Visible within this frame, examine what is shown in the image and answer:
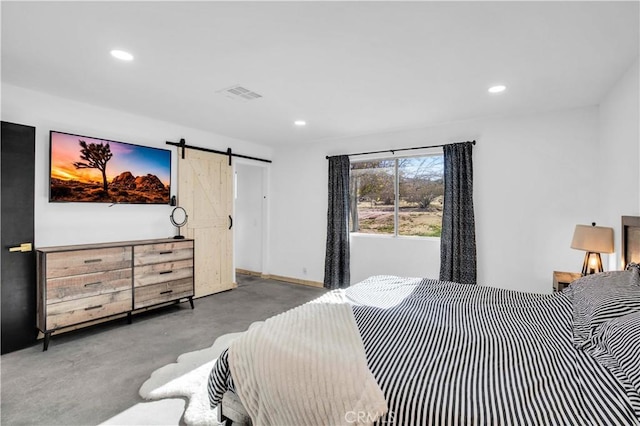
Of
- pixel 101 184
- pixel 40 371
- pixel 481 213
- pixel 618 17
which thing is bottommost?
pixel 40 371

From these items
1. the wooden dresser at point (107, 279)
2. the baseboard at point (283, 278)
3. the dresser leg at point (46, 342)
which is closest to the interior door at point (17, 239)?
the wooden dresser at point (107, 279)

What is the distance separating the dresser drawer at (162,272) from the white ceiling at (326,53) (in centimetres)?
189

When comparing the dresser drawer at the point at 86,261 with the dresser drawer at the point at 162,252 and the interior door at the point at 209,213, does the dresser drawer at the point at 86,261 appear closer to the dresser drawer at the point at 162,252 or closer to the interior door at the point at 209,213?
the dresser drawer at the point at 162,252

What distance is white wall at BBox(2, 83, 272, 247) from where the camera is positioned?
10.1 ft

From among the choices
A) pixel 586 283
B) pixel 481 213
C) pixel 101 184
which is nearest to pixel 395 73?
pixel 586 283

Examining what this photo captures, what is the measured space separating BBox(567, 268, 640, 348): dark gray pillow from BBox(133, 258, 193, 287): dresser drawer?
3897mm

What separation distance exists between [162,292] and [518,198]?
455 cm

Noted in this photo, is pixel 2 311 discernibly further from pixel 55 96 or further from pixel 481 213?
pixel 481 213

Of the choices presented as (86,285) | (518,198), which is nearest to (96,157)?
(86,285)

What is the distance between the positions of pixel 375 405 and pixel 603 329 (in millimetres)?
1179

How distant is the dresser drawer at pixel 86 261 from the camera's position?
113 inches

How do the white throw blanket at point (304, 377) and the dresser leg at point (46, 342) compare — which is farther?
the dresser leg at point (46, 342)

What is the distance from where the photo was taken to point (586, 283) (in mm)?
1977

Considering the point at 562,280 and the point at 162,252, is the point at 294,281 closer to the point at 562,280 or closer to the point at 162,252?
the point at 162,252
